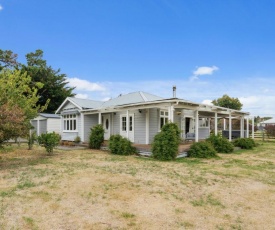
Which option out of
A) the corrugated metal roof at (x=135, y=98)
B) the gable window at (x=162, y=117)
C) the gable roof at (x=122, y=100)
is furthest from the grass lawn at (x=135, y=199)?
the gable roof at (x=122, y=100)

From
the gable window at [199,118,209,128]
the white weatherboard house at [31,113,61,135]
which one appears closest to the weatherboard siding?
the white weatherboard house at [31,113,61,135]

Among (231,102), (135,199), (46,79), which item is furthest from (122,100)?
(231,102)

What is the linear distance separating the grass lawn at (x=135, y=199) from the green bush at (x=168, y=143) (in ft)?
8.42

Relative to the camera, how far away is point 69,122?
65.8 ft

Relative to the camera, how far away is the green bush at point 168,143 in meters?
10.8

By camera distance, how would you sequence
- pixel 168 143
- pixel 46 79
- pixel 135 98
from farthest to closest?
pixel 46 79 → pixel 135 98 → pixel 168 143

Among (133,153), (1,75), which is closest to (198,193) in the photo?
(133,153)

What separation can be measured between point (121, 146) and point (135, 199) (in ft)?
25.3

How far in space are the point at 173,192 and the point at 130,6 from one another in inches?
498

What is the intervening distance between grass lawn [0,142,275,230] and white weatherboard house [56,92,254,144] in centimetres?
522

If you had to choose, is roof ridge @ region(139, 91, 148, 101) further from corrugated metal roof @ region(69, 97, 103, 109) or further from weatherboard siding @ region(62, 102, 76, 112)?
weatherboard siding @ region(62, 102, 76, 112)

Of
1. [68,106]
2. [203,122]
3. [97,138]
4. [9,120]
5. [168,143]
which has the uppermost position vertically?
[68,106]

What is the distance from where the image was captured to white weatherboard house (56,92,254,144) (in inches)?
537

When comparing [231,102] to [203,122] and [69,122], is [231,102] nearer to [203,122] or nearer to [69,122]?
[203,122]
